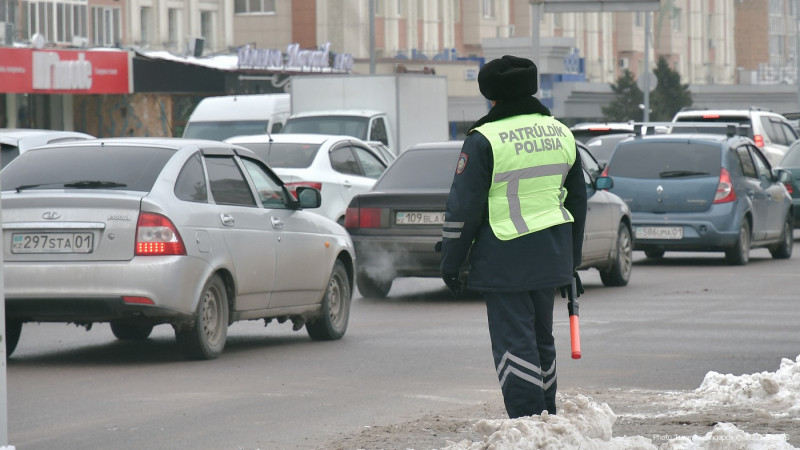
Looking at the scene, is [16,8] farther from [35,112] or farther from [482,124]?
[482,124]

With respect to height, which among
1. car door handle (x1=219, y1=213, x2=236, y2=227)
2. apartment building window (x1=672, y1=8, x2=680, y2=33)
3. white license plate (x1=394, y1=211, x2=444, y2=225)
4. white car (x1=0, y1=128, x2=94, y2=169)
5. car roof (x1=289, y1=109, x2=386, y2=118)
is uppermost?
apartment building window (x1=672, y1=8, x2=680, y2=33)

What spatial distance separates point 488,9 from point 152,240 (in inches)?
2904

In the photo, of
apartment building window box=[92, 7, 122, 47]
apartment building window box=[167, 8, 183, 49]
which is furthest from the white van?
apartment building window box=[167, 8, 183, 49]

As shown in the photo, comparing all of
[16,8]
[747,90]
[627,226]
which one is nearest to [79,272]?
[627,226]

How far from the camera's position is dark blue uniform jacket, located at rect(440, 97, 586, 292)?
6.61m

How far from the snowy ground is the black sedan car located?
20.1ft

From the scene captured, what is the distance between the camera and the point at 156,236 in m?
10.3

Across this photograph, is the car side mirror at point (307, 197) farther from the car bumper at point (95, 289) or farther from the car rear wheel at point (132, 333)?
the car bumper at point (95, 289)

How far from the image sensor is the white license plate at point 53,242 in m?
10.3

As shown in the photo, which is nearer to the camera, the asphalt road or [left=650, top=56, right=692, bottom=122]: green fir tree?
the asphalt road

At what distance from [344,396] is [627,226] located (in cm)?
935

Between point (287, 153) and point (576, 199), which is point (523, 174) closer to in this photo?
point (576, 199)

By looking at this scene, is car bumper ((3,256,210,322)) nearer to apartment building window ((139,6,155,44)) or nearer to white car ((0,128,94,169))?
white car ((0,128,94,169))

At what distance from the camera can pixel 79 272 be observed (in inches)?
402
